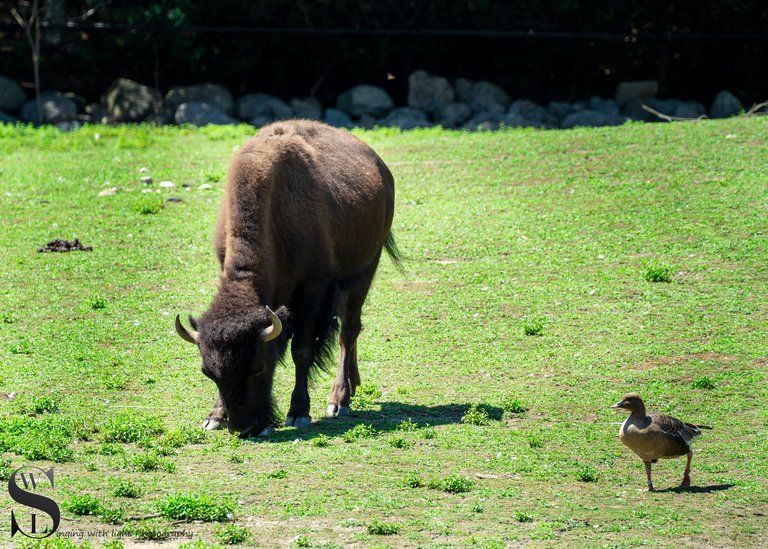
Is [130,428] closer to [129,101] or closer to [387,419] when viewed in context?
[387,419]

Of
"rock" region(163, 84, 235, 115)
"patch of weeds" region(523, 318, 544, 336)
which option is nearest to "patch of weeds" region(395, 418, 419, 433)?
"patch of weeds" region(523, 318, 544, 336)

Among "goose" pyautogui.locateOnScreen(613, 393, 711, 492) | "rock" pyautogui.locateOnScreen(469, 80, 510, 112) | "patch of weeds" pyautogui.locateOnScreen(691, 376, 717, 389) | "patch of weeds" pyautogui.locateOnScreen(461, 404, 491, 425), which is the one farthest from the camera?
"rock" pyautogui.locateOnScreen(469, 80, 510, 112)

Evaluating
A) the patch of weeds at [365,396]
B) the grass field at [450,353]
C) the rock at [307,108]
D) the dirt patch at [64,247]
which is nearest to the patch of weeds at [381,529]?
the grass field at [450,353]

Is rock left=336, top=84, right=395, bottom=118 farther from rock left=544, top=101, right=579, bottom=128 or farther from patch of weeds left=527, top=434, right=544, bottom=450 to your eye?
patch of weeds left=527, top=434, right=544, bottom=450

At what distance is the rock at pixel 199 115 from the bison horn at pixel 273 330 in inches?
533

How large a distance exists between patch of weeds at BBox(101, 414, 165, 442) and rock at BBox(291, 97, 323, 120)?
13.9 m

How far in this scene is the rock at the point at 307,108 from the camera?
2158 centimetres

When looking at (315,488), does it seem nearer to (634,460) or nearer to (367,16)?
(634,460)

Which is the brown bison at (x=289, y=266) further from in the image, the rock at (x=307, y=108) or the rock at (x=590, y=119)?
the rock at (x=307, y=108)

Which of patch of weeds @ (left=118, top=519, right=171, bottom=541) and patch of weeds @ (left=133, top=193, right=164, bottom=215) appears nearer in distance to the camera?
patch of weeds @ (left=118, top=519, right=171, bottom=541)

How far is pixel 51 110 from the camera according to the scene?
2119 cm

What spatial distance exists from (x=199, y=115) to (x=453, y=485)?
49.6ft

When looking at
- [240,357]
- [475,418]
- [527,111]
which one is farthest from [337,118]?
[240,357]

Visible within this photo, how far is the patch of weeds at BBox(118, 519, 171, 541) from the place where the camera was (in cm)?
609
